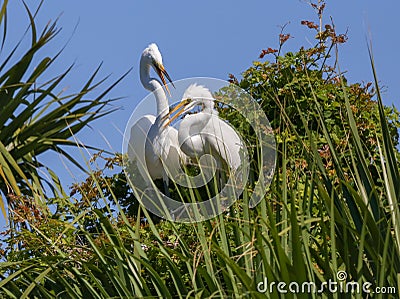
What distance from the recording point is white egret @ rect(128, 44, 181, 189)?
5.91 meters

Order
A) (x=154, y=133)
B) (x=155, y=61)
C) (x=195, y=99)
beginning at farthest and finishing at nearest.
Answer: (x=155, y=61) → (x=154, y=133) → (x=195, y=99)

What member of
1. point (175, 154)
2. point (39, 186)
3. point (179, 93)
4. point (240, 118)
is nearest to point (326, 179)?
point (240, 118)

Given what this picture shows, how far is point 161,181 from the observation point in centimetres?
656

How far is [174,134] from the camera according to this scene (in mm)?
6066

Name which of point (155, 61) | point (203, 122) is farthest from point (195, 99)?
point (155, 61)

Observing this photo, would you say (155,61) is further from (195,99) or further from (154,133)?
(195,99)

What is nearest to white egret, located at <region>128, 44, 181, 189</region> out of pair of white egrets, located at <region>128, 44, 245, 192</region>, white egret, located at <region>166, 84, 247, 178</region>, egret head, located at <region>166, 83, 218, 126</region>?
pair of white egrets, located at <region>128, 44, 245, 192</region>

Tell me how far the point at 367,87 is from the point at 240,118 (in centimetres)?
81

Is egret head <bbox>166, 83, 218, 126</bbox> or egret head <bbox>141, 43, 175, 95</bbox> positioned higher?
egret head <bbox>141, 43, 175, 95</bbox>

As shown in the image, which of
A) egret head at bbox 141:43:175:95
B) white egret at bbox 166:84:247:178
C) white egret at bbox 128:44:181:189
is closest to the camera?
white egret at bbox 166:84:247:178

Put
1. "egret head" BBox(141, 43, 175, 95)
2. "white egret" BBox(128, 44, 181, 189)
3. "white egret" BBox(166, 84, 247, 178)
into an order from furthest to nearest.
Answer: "egret head" BBox(141, 43, 175, 95), "white egret" BBox(128, 44, 181, 189), "white egret" BBox(166, 84, 247, 178)

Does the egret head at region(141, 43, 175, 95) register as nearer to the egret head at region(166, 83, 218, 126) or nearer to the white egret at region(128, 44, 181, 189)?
the white egret at region(128, 44, 181, 189)

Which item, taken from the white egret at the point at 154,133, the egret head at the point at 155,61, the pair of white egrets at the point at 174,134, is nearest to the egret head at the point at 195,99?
the pair of white egrets at the point at 174,134

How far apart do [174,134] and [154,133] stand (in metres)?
0.13
